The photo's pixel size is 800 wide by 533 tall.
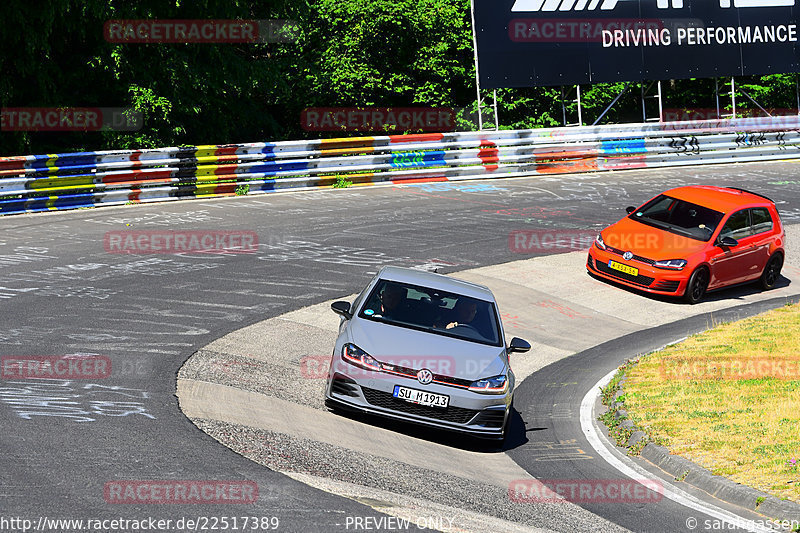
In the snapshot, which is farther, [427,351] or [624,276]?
[624,276]

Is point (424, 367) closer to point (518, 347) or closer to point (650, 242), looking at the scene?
point (518, 347)

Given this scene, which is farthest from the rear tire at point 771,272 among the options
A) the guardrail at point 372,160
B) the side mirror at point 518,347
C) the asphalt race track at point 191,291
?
the side mirror at point 518,347

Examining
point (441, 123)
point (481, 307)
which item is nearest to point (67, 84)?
point (441, 123)

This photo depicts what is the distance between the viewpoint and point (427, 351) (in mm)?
9789

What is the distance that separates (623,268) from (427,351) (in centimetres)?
826

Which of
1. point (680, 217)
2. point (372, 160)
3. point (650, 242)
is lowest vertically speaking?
point (650, 242)

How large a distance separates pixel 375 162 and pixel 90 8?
7871 millimetres

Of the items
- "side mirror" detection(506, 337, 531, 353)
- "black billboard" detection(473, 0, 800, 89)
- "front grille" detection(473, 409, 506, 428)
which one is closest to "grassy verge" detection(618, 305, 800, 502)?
"side mirror" detection(506, 337, 531, 353)

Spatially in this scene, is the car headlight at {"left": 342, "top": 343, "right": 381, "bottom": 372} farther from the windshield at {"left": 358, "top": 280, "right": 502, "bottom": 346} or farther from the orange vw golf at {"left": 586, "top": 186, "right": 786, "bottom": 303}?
the orange vw golf at {"left": 586, "top": 186, "right": 786, "bottom": 303}

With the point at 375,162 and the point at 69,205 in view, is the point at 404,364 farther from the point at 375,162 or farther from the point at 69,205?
the point at 375,162

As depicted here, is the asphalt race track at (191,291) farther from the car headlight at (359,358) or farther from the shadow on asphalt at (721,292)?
the shadow on asphalt at (721,292)

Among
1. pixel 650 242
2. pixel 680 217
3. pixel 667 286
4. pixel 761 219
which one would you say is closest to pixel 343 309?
pixel 667 286

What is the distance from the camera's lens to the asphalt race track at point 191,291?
23.6 ft

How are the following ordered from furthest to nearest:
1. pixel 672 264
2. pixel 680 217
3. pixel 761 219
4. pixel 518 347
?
pixel 761 219 → pixel 680 217 → pixel 672 264 → pixel 518 347
